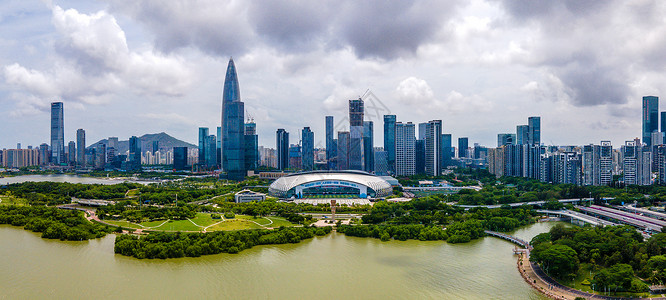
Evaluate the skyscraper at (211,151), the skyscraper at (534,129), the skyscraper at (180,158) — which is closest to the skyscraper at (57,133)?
the skyscraper at (180,158)

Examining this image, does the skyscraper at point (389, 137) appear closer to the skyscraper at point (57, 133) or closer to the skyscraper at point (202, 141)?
the skyscraper at point (202, 141)

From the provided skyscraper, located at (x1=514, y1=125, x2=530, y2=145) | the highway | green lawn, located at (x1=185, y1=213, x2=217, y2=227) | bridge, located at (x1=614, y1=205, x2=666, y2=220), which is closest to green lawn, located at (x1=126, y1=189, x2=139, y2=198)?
green lawn, located at (x1=185, y1=213, x2=217, y2=227)

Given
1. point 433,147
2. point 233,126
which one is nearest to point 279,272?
point 233,126

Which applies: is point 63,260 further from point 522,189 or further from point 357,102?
point 357,102

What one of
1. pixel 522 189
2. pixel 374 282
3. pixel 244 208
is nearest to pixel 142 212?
pixel 244 208

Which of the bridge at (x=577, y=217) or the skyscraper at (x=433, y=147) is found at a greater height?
the skyscraper at (x=433, y=147)

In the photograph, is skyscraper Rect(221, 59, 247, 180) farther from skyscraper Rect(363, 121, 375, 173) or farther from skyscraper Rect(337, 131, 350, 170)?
Answer: skyscraper Rect(363, 121, 375, 173)
